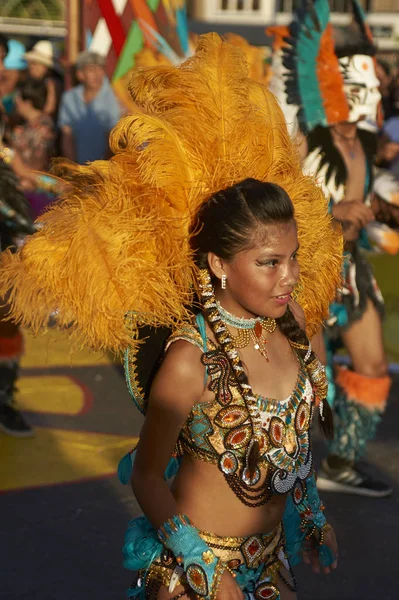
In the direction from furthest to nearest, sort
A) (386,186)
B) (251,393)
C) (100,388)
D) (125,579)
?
(100,388) < (386,186) < (125,579) < (251,393)

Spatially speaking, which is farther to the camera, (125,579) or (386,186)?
(386,186)

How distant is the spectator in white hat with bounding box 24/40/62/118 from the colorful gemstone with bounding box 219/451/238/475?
30.2 ft

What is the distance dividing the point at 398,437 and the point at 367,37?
8.00ft

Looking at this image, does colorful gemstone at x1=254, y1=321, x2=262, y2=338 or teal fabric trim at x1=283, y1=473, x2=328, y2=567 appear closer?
colorful gemstone at x1=254, y1=321, x2=262, y2=338

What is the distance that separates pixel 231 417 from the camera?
2775 mm

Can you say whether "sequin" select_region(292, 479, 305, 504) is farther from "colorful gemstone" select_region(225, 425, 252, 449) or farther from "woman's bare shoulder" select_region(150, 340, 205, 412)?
"woman's bare shoulder" select_region(150, 340, 205, 412)

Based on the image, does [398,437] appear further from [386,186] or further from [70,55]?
[70,55]

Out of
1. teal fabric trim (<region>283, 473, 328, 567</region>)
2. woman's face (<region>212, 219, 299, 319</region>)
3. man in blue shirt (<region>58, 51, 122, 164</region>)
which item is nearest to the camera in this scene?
woman's face (<region>212, 219, 299, 319</region>)

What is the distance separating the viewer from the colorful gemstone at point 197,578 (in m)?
2.62

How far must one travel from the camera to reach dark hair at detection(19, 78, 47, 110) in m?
11.4

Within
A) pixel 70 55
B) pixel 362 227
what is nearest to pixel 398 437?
pixel 362 227

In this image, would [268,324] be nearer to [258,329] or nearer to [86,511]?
[258,329]

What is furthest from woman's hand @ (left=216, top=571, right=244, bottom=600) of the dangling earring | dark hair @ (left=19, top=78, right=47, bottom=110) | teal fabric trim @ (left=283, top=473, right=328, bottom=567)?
dark hair @ (left=19, top=78, right=47, bottom=110)

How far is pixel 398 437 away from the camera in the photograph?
21.1 ft
